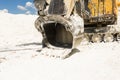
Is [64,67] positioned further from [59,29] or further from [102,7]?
[102,7]

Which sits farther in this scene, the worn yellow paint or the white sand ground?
the worn yellow paint

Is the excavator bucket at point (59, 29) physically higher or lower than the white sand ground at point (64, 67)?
higher

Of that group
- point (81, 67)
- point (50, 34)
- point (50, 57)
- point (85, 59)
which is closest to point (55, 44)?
point (50, 34)

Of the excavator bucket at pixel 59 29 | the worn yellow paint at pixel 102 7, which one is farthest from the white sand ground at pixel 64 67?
the worn yellow paint at pixel 102 7

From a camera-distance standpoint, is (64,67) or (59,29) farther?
(59,29)

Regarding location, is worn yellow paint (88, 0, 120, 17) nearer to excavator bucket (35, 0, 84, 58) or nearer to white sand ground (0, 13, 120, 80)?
excavator bucket (35, 0, 84, 58)

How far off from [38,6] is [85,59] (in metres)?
4.19

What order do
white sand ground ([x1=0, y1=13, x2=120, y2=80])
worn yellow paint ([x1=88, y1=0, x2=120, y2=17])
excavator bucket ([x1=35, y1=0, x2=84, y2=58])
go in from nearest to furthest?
→ white sand ground ([x1=0, y1=13, x2=120, y2=80])
excavator bucket ([x1=35, y1=0, x2=84, y2=58])
worn yellow paint ([x1=88, y1=0, x2=120, y2=17])

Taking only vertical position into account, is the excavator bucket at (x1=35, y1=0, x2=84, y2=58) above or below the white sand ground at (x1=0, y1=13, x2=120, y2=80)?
above

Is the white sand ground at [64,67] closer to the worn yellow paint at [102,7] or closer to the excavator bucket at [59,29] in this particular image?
the excavator bucket at [59,29]

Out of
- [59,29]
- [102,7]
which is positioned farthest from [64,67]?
[102,7]

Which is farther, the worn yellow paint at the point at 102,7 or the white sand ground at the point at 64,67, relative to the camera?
the worn yellow paint at the point at 102,7

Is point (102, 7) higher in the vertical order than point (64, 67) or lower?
higher

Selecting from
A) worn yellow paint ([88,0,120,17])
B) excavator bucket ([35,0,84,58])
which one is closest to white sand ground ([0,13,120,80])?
excavator bucket ([35,0,84,58])
